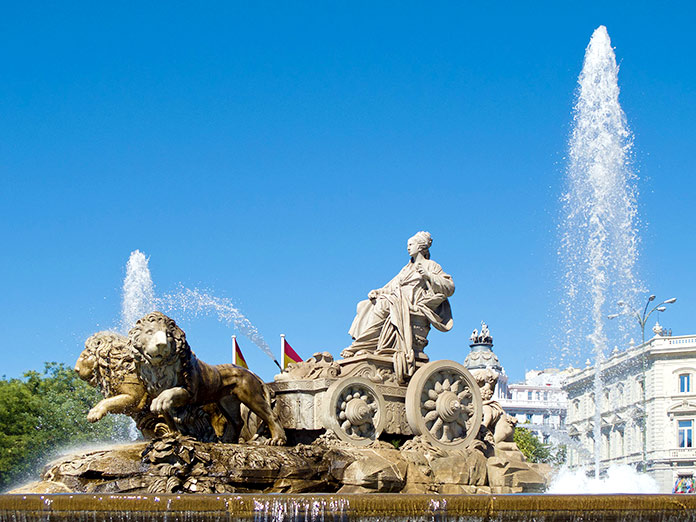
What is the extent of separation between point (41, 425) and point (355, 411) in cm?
2922

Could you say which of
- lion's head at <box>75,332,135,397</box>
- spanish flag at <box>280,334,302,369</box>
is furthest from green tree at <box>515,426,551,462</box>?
lion's head at <box>75,332,135,397</box>

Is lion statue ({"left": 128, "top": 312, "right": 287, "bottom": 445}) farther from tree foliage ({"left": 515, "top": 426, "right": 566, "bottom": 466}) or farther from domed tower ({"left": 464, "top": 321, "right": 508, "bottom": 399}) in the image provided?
domed tower ({"left": 464, "top": 321, "right": 508, "bottom": 399})

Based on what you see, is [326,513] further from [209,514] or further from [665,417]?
[665,417]

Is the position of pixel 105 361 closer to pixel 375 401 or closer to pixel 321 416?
pixel 321 416

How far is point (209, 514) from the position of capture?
909cm

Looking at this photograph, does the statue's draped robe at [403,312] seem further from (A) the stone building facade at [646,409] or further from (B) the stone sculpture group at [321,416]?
(A) the stone building facade at [646,409]

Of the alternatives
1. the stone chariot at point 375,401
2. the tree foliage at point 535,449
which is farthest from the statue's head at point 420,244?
the tree foliage at point 535,449

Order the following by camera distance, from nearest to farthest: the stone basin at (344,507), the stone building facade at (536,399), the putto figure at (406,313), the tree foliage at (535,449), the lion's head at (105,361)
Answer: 1. the stone basin at (344,507)
2. the lion's head at (105,361)
3. the putto figure at (406,313)
4. the tree foliage at (535,449)
5. the stone building facade at (536,399)

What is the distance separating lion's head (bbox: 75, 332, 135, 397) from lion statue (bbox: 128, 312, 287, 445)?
0.94m

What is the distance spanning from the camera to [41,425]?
1556 inches

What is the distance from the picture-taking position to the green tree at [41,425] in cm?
3659

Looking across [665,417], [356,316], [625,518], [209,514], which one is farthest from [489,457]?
[665,417]

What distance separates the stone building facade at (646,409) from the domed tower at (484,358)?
86054mm

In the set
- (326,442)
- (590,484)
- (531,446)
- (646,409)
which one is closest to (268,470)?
(326,442)
